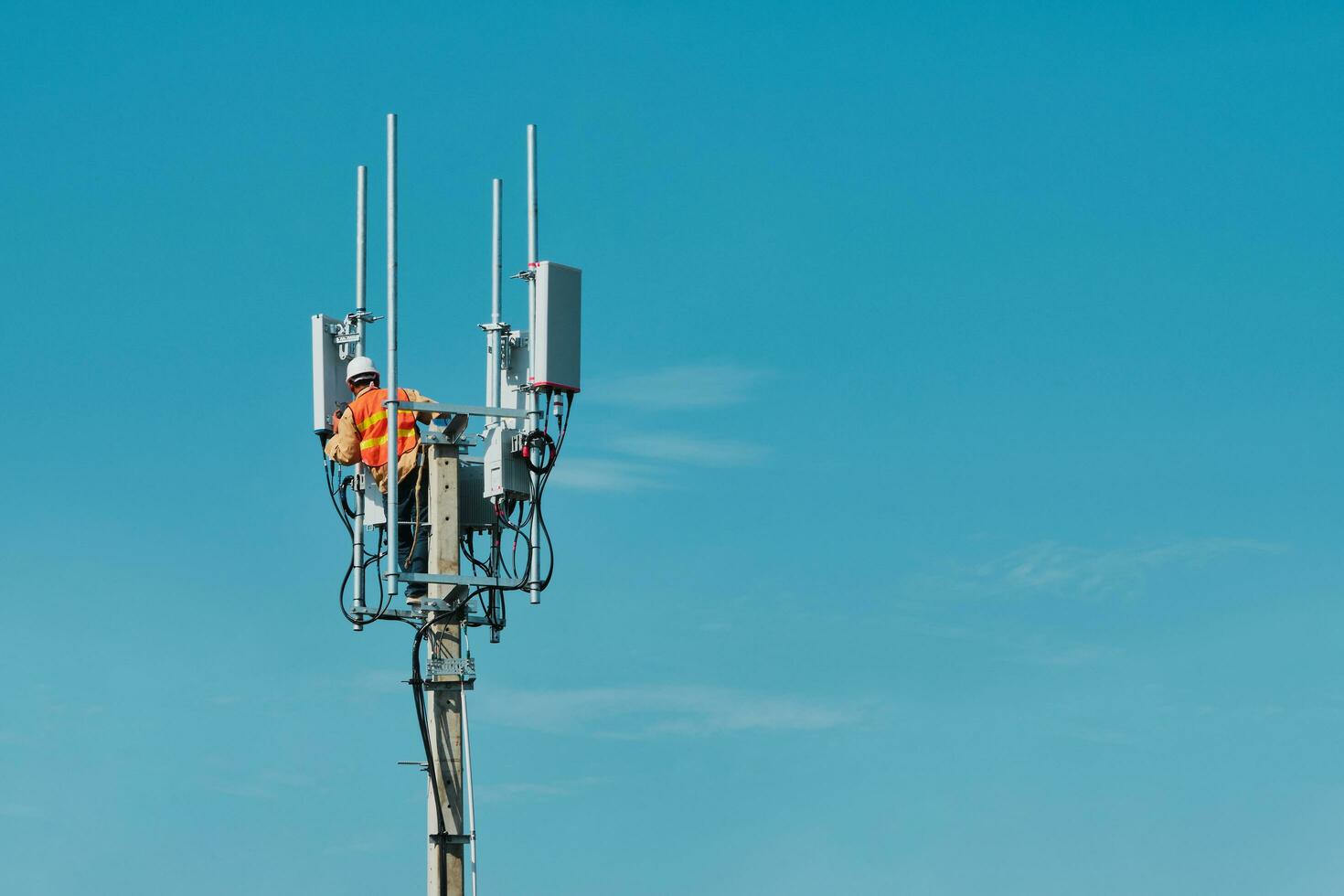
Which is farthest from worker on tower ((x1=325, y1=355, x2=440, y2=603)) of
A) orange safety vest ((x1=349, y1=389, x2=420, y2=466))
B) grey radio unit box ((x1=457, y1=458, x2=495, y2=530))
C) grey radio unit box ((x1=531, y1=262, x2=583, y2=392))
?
grey radio unit box ((x1=531, y1=262, x2=583, y2=392))

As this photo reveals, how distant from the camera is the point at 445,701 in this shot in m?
28.5

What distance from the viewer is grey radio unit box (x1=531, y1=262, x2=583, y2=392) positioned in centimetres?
2838

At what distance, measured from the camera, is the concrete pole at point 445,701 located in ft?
92.6

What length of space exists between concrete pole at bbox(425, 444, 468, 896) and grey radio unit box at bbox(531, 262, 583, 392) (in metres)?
1.34

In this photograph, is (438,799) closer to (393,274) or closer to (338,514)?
(338,514)

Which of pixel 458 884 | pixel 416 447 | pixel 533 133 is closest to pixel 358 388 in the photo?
pixel 416 447

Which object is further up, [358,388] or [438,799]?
[358,388]

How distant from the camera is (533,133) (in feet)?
95.8

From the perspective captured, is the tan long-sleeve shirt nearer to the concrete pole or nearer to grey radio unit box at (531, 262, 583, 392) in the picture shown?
the concrete pole

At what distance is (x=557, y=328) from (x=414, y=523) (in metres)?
2.51

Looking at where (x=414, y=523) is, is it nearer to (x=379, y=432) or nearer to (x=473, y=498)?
(x=473, y=498)

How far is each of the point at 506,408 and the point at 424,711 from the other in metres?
3.21

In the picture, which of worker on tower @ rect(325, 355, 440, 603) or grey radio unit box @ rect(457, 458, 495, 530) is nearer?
worker on tower @ rect(325, 355, 440, 603)

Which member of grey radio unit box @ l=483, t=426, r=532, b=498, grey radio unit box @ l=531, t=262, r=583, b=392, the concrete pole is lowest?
the concrete pole
